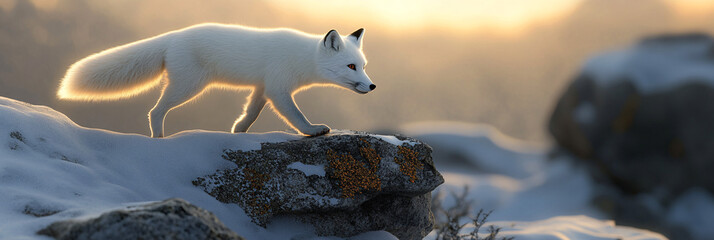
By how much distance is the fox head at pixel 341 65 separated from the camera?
4.33 meters

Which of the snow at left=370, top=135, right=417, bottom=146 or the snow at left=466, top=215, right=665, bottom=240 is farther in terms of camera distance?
the snow at left=466, top=215, right=665, bottom=240

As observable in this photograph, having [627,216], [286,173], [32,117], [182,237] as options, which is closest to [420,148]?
[286,173]

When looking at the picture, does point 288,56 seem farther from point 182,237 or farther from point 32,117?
point 182,237

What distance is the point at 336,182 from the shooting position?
372 cm

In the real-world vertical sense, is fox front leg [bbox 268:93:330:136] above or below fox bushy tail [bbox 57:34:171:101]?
above

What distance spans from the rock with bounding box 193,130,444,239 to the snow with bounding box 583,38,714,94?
1156 centimetres

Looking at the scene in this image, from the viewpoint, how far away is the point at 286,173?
363 centimetres

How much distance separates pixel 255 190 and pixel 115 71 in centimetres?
167

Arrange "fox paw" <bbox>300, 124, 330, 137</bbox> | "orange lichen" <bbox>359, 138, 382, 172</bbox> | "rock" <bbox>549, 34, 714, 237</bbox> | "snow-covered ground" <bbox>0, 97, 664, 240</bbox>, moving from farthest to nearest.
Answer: "rock" <bbox>549, 34, 714, 237</bbox>, "fox paw" <bbox>300, 124, 330, 137</bbox>, "orange lichen" <bbox>359, 138, 382, 172</bbox>, "snow-covered ground" <bbox>0, 97, 664, 240</bbox>

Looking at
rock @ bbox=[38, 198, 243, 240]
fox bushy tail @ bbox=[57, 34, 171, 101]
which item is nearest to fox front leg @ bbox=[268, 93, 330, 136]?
fox bushy tail @ bbox=[57, 34, 171, 101]

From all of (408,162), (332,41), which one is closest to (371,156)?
(408,162)

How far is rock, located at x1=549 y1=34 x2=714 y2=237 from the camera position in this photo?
13023 millimetres

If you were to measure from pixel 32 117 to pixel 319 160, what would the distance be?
1826mm

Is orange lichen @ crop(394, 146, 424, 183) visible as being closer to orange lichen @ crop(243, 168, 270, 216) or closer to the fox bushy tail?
orange lichen @ crop(243, 168, 270, 216)
